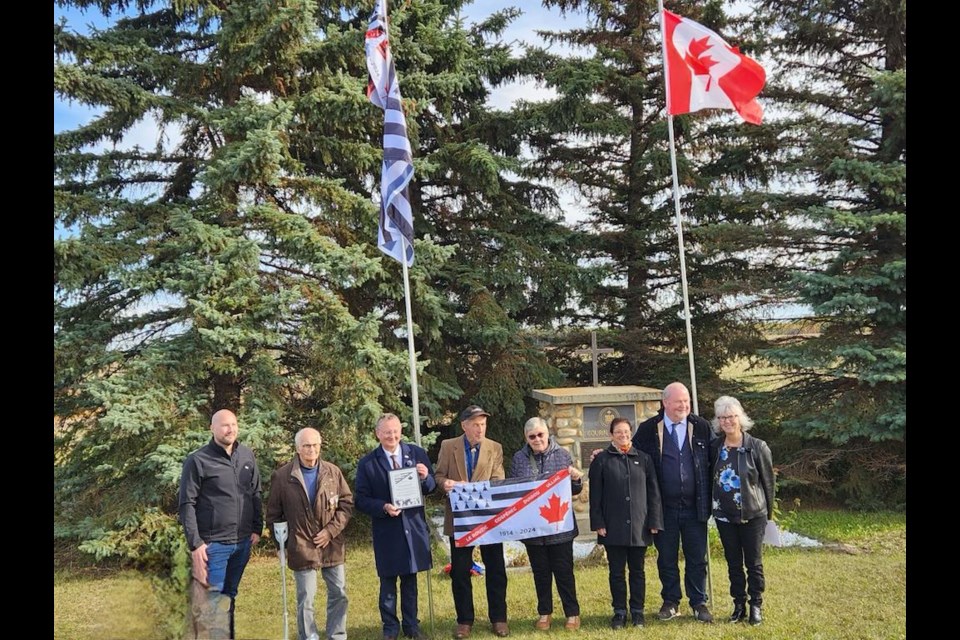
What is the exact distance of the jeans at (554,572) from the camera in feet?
19.6

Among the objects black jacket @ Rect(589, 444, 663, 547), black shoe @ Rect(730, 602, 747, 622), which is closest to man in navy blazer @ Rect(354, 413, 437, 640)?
black jacket @ Rect(589, 444, 663, 547)

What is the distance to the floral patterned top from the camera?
583 cm

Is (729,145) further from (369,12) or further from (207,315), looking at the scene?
(207,315)

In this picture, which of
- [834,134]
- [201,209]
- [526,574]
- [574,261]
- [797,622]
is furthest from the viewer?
[574,261]

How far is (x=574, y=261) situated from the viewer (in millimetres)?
13266

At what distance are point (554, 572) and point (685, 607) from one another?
4.69 feet

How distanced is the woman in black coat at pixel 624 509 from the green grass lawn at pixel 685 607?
12.7 inches

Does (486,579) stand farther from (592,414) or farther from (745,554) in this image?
(592,414)

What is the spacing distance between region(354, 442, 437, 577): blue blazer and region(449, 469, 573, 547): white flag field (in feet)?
1.03

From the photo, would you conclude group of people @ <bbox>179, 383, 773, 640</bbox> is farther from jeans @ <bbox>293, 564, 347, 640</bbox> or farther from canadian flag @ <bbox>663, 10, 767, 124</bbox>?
canadian flag @ <bbox>663, 10, 767, 124</bbox>

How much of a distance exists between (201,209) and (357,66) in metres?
3.51

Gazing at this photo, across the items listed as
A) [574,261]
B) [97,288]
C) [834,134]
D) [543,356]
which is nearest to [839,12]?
[834,134]

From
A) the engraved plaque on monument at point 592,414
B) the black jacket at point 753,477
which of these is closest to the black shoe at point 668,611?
the black jacket at point 753,477

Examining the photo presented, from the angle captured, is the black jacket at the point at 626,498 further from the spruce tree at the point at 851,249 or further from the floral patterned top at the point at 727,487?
the spruce tree at the point at 851,249
